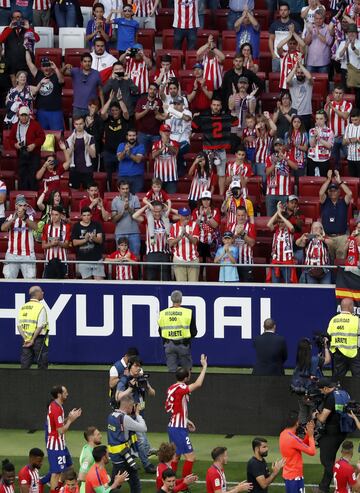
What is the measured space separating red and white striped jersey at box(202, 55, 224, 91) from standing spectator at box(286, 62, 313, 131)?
1476 mm

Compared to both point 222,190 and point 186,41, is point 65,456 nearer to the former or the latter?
point 222,190

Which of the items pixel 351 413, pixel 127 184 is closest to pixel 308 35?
pixel 127 184

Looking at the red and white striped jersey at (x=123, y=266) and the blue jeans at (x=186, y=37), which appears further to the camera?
the blue jeans at (x=186, y=37)

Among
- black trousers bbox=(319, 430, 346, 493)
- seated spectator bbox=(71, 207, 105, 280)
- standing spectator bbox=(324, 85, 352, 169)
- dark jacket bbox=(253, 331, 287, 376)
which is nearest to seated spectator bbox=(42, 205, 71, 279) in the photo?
seated spectator bbox=(71, 207, 105, 280)

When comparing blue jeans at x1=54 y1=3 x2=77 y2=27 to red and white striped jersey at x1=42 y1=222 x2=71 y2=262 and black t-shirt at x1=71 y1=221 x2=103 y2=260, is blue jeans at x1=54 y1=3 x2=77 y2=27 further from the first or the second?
black t-shirt at x1=71 y1=221 x2=103 y2=260

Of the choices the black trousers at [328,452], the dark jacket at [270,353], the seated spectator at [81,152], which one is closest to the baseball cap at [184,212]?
the seated spectator at [81,152]

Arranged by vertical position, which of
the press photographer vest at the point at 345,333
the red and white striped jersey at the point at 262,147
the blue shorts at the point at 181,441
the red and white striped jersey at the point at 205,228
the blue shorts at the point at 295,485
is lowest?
the blue shorts at the point at 295,485

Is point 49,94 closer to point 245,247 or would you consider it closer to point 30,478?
point 245,247

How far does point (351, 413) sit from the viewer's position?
22750 millimetres

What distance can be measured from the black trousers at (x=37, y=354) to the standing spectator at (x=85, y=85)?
6.05 metres

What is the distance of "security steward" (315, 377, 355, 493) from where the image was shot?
2288 centimetres

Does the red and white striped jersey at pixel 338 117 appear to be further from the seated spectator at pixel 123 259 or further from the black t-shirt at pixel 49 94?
the black t-shirt at pixel 49 94

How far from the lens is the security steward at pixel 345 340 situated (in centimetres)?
2525

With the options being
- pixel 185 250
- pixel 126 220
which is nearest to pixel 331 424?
pixel 185 250
